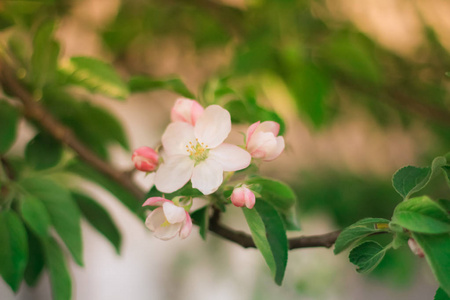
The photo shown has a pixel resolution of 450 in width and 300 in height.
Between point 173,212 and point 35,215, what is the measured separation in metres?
0.15

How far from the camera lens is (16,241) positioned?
35cm

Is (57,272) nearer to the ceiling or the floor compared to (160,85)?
nearer to the floor

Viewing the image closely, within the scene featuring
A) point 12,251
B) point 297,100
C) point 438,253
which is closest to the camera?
point 438,253

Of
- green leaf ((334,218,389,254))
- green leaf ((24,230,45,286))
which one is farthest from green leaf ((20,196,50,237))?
green leaf ((334,218,389,254))

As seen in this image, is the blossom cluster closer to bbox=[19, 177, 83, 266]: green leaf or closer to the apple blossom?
the apple blossom

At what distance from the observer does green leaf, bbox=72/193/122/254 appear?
18.8 inches

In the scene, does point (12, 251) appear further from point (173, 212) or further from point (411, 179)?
point (411, 179)

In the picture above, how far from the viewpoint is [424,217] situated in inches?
9.2

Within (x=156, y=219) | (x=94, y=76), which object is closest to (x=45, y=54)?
(x=94, y=76)

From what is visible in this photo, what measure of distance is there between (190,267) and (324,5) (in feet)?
3.05

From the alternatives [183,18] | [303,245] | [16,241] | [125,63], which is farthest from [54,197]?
[125,63]

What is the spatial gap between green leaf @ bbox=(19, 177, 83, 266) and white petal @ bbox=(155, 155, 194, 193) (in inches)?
5.2

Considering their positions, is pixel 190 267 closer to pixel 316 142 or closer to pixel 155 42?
pixel 316 142

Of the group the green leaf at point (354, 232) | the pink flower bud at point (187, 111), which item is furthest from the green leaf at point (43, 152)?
the green leaf at point (354, 232)
